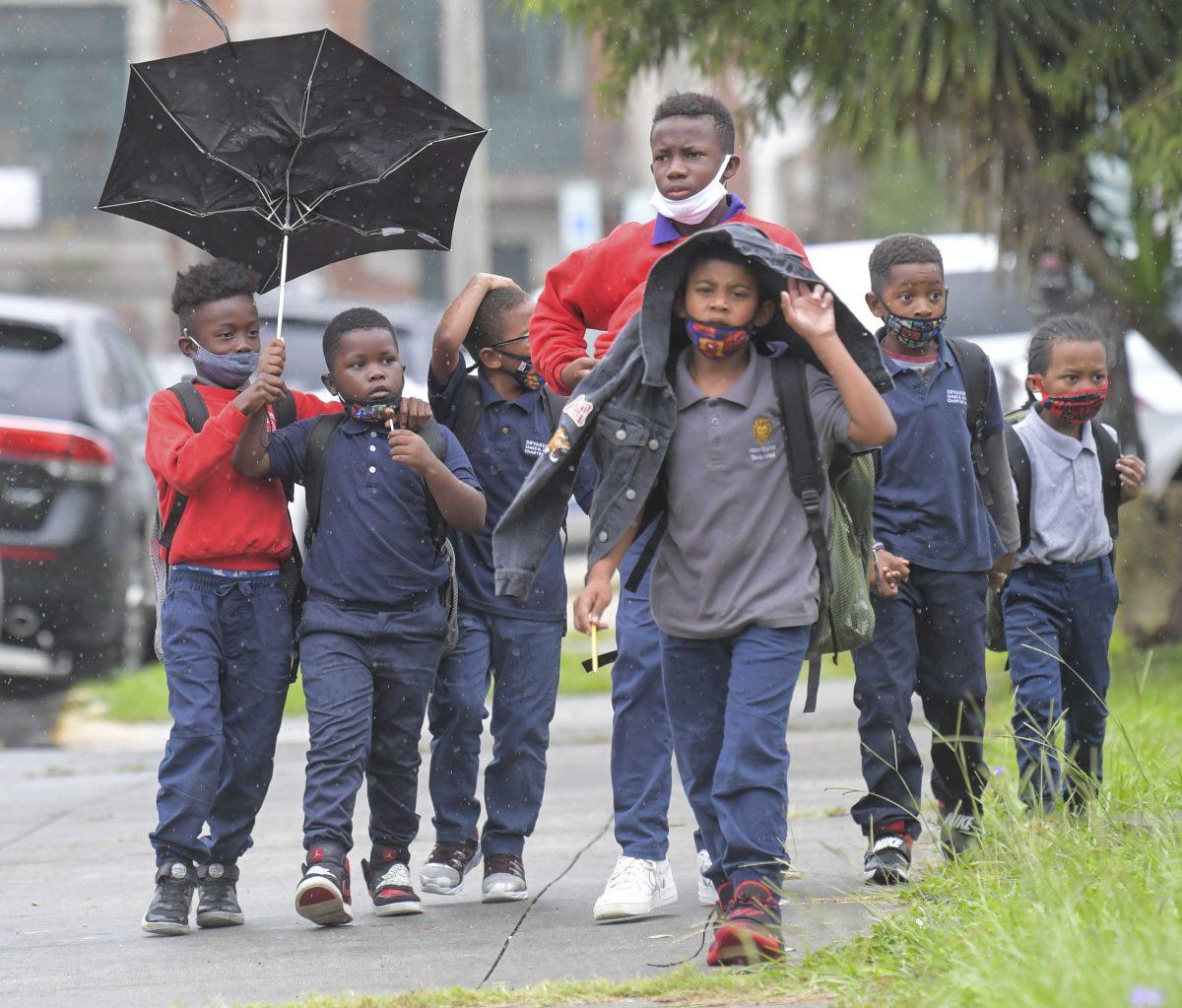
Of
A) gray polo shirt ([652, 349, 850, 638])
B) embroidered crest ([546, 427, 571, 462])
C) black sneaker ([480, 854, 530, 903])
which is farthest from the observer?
black sneaker ([480, 854, 530, 903])

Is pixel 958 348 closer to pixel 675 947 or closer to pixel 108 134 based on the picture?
pixel 675 947

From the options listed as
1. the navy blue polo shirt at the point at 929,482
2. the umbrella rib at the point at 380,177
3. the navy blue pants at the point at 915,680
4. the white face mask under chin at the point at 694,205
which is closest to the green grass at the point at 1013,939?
the navy blue pants at the point at 915,680

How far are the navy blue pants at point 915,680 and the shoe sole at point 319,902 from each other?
4.78 feet

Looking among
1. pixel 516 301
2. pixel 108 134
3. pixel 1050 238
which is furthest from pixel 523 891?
pixel 108 134

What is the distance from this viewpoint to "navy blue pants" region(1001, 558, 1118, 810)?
19.8 feet

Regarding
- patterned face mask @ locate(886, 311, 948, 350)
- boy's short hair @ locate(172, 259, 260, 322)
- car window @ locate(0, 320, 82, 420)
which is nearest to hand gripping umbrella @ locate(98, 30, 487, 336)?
boy's short hair @ locate(172, 259, 260, 322)

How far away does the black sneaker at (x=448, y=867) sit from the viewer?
5.87 m

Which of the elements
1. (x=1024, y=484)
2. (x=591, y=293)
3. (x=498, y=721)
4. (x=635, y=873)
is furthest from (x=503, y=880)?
(x=1024, y=484)

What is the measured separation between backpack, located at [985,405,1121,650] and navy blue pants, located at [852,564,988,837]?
26 centimetres

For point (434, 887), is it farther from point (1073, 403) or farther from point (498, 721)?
point (1073, 403)

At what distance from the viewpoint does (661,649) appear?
197 inches

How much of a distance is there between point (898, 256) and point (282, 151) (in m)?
1.74

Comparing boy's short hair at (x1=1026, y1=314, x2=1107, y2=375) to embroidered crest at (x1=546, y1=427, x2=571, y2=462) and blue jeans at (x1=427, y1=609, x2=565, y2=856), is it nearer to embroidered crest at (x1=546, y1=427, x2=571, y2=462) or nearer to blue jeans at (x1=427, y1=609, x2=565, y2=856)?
blue jeans at (x1=427, y1=609, x2=565, y2=856)

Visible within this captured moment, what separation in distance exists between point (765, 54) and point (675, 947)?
573 centimetres
